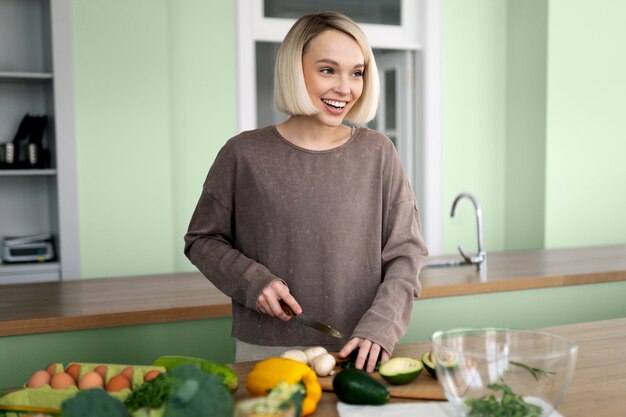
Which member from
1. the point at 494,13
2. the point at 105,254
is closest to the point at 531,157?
the point at 494,13

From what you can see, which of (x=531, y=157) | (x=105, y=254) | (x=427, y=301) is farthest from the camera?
(x=531, y=157)

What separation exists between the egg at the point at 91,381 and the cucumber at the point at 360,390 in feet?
1.26

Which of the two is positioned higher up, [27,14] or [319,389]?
[27,14]

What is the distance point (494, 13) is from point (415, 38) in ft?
1.81

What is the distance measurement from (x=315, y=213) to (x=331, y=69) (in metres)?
0.31

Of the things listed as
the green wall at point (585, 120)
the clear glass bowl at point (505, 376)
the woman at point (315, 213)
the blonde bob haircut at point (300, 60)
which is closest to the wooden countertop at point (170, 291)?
the woman at point (315, 213)

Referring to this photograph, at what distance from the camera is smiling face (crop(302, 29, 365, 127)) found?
150 cm

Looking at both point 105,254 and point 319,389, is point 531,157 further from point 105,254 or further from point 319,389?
point 319,389

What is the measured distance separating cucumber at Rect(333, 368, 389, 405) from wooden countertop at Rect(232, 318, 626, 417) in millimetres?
31

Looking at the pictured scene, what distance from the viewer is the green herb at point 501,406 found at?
1008mm

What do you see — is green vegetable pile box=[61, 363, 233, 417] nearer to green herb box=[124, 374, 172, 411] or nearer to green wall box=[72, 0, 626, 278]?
green herb box=[124, 374, 172, 411]

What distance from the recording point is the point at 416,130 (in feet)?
15.7

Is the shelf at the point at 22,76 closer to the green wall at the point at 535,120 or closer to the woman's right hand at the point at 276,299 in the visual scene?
the green wall at the point at 535,120

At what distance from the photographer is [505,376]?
1035 mm
